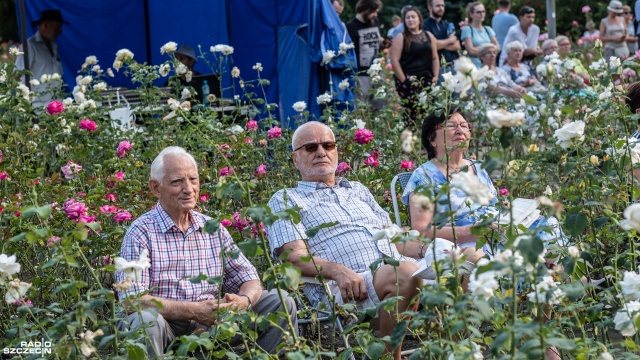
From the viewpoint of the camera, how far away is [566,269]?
331 cm

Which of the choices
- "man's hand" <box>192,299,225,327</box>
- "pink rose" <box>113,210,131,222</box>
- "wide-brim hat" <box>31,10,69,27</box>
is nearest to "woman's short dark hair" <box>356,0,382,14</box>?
"wide-brim hat" <box>31,10,69,27</box>

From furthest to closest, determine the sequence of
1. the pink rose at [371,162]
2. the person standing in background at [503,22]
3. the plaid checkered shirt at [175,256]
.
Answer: the person standing in background at [503,22]
the pink rose at [371,162]
the plaid checkered shirt at [175,256]

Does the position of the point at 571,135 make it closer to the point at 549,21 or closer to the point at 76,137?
the point at 76,137

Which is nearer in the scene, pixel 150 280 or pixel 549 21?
pixel 150 280

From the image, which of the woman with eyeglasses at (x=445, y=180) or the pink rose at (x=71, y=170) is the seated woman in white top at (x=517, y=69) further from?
the pink rose at (x=71, y=170)

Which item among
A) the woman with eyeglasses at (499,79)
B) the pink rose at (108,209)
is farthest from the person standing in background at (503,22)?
the pink rose at (108,209)

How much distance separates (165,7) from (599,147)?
6.55 m

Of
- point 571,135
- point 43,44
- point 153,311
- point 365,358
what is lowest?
point 365,358

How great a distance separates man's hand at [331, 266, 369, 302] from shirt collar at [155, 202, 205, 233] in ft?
1.84

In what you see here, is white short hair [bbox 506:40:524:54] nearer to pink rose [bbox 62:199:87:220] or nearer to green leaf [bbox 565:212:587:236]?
pink rose [bbox 62:199:87:220]

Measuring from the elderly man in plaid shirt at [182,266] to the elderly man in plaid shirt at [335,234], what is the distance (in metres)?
0.23

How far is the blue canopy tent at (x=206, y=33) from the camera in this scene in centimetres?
991

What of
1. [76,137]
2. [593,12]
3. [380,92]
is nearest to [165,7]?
[380,92]

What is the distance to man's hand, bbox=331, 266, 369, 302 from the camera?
4.24 metres
